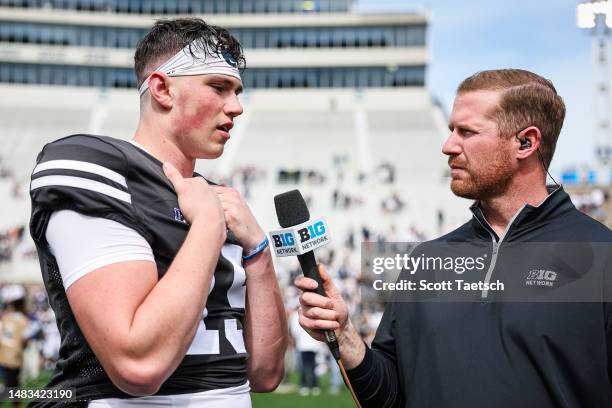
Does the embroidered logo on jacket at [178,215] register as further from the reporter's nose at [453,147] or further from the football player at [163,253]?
the reporter's nose at [453,147]

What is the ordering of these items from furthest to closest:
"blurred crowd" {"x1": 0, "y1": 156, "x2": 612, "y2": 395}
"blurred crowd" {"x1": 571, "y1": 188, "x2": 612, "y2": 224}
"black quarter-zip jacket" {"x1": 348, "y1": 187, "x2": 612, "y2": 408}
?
"blurred crowd" {"x1": 571, "y1": 188, "x2": 612, "y2": 224} < "blurred crowd" {"x1": 0, "y1": 156, "x2": 612, "y2": 395} < "black quarter-zip jacket" {"x1": 348, "y1": 187, "x2": 612, "y2": 408}

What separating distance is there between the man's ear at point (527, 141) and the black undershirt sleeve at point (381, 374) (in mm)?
741

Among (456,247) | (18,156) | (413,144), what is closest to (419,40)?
(413,144)

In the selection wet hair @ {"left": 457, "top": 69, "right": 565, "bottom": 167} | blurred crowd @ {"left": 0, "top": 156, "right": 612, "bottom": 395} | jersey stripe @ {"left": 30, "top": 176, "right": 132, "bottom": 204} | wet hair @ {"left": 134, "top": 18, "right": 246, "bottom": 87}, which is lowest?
blurred crowd @ {"left": 0, "top": 156, "right": 612, "bottom": 395}

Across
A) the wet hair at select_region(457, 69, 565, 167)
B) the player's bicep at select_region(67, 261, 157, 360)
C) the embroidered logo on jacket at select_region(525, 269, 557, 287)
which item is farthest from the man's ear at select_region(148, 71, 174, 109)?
the embroidered logo on jacket at select_region(525, 269, 557, 287)

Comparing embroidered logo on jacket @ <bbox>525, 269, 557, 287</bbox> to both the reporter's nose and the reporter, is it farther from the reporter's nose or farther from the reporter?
the reporter's nose

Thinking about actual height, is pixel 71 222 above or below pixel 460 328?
above

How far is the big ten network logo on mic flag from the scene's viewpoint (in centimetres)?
239

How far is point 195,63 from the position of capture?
2.35m

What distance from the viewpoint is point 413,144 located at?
45812 millimetres

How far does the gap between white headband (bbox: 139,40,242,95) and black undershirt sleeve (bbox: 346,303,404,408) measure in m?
1.12

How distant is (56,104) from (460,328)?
57.1 metres

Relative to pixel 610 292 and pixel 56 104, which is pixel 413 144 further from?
pixel 610 292

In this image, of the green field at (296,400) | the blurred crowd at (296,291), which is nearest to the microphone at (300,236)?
the blurred crowd at (296,291)
